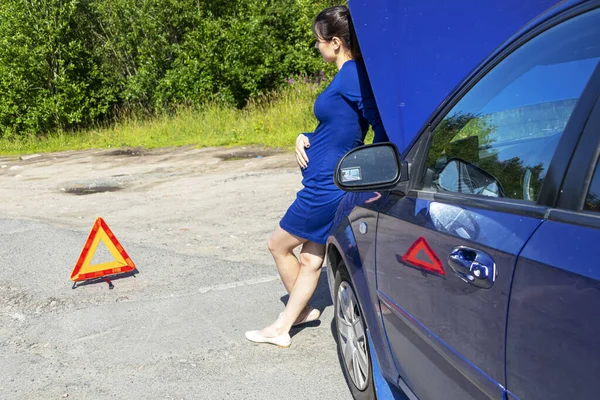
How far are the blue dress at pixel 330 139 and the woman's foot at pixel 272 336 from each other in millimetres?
750

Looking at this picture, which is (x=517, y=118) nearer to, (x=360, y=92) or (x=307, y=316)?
(x=360, y=92)

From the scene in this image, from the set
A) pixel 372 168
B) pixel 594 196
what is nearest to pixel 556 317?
pixel 594 196

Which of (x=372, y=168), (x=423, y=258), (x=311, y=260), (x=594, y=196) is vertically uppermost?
(x=594, y=196)

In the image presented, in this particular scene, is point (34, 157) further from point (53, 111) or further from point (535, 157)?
point (535, 157)

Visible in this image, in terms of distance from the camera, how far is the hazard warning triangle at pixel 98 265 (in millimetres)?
6520

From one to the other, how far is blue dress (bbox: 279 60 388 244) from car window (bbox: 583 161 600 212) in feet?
8.00

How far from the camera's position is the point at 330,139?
14.3 ft

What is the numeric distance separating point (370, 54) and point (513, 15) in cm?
77

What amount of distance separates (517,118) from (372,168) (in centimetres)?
75

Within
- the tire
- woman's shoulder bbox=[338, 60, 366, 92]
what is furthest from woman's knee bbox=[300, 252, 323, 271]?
woman's shoulder bbox=[338, 60, 366, 92]

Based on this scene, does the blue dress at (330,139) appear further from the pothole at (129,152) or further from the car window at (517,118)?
the pothole at (129,152)

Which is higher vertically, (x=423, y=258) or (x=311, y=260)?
(x=423, y=258)

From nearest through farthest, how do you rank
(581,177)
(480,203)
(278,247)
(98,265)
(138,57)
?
(581,177)
(480,203)
(278,247)
(98,265)
(138,57)

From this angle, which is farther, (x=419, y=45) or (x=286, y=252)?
(x=286, y=252)
